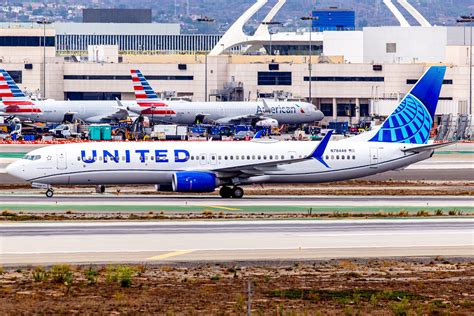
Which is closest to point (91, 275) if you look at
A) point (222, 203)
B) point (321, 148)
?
point (222, 203)

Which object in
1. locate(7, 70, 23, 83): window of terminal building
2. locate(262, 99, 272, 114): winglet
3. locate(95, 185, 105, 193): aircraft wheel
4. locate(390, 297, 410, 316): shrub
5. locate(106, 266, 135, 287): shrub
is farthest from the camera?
locate(7, 70, 23, 83): window of terminal building

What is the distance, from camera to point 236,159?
73125 millimetres

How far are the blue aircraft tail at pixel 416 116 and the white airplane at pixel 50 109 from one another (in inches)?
3261

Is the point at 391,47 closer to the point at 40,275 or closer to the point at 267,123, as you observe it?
the point at 267,123

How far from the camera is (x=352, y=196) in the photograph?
74.8 m

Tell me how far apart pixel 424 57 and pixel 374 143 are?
123 metres

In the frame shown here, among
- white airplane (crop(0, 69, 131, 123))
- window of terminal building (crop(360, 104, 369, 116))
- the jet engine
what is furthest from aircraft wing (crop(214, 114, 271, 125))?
window of terminal building (crop(360, 104, 369, 116))

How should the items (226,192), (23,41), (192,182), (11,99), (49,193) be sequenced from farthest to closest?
(23,41) → (11,99) → (226,192) → (49,193) → (192,182)

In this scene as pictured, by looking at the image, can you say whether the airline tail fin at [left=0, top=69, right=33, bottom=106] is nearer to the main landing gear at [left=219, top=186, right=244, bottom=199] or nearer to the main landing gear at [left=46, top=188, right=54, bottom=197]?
the main landing gear at [left=46, top=188, right=54, bottom=197]

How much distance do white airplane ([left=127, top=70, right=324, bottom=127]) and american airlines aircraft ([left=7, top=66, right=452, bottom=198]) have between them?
257ft

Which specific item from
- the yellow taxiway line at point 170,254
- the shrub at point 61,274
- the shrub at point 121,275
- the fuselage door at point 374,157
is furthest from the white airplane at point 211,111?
the shrub at point 61,274

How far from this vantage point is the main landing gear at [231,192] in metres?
72.5

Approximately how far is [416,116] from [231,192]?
12.7 meters

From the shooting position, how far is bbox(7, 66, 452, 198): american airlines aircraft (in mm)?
70438
